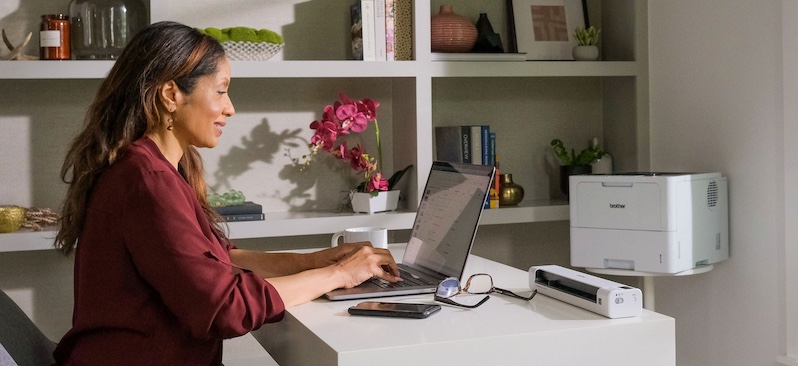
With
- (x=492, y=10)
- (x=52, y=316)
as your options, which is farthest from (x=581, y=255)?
(x=52, y=316)

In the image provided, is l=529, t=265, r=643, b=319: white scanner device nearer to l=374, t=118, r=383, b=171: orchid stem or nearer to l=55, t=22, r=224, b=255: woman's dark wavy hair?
l=55, t=22, r=224, b=255: woman's dark wavy hair

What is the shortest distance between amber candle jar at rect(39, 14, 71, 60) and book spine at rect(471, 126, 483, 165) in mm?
1444

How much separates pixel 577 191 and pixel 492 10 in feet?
3.03

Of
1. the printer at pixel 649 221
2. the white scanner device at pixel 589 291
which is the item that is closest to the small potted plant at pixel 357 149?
the printer at pixel 649 221

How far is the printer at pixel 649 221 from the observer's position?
2854 millimetres

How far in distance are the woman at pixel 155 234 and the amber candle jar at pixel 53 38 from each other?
1.22m

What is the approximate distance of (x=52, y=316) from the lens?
321 cm

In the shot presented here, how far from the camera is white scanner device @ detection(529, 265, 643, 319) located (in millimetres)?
1605

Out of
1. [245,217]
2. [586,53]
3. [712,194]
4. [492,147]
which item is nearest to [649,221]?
[712,194]

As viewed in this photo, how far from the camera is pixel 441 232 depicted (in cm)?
205

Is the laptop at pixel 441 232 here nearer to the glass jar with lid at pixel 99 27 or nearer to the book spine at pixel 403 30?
the book spine at pixel 403 30

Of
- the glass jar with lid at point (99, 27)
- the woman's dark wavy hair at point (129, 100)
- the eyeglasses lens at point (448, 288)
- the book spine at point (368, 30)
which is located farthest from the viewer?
the book spine at point (368, 30)

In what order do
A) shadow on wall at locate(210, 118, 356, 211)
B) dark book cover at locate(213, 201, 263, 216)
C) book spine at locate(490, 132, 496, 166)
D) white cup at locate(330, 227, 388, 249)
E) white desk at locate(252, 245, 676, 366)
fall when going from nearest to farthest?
white desk at locate(252, 245, 676, 366) → white cup at locate(330, 227, 388, 249) → dark book cover at locate(213, 201, 263, 216) → shadow on wall at locate(210, 118, 356, 211) → book spine at locate(490, 132, 496, 166)

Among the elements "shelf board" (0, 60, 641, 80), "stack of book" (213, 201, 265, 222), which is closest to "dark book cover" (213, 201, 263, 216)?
"stack of book" (213, 201, 265, 222)
